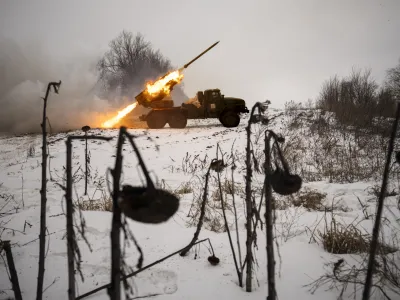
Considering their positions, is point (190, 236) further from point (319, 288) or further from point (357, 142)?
point (357, 142)

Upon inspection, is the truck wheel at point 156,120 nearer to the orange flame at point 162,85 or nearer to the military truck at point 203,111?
the military truck at point 203,111

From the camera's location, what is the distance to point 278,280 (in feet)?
5.80

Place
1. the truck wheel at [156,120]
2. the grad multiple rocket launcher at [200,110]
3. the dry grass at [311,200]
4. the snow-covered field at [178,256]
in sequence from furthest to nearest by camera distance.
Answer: the truck wheel at [156,120] → the grad multiple rocket launcher at [200,110] → the dry grass at [311,200] → the snow-covered field at [178,256]

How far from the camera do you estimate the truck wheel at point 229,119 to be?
14.3 metres

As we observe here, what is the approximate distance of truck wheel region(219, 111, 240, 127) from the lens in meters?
14.3

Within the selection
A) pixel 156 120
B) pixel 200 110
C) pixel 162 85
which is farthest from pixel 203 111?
pixel 162 85

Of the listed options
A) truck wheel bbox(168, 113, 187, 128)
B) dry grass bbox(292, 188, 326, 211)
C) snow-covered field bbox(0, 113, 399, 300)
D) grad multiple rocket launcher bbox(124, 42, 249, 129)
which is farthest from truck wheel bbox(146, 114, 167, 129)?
dry grass bbox(292, 188, 326, 211)

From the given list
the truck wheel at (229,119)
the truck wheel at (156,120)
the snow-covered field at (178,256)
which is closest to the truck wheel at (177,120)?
the truck wheel at (156,120)

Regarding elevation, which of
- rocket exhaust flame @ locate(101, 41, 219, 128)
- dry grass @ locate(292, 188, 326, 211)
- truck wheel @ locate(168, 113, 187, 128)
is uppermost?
rocket exhaust flame @ locate(101, 41, 219, 128)

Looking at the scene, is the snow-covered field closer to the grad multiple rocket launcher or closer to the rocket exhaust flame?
the grad multiple rocket launcher

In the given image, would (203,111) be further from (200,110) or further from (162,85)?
(162,85)

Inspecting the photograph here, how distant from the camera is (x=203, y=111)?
14.4m

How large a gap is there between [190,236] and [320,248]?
4.20 feet

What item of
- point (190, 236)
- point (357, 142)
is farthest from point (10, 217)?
point (357, 142)
